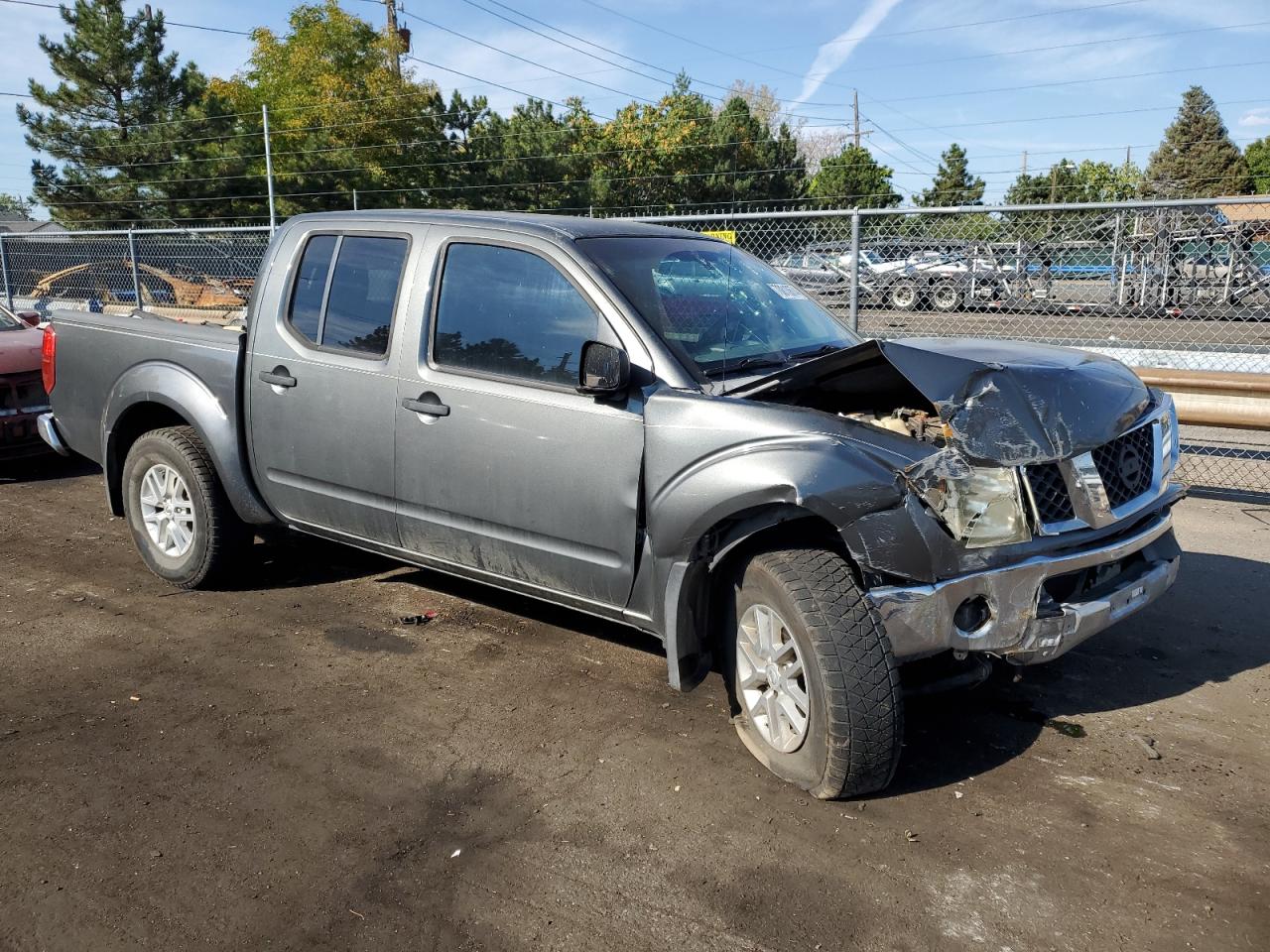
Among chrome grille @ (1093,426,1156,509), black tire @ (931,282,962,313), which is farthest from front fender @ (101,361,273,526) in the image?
black tire @ (931,282,962,313)

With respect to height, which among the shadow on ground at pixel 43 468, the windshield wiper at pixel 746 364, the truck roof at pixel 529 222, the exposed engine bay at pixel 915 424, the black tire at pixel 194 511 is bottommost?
the shadow on ground at pixel 43 468

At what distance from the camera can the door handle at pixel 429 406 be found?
4.20 meters

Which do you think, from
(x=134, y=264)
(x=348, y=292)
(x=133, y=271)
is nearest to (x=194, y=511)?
(x=348, y=292)

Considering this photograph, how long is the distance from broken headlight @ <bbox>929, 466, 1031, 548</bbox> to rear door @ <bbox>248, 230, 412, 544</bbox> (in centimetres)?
236

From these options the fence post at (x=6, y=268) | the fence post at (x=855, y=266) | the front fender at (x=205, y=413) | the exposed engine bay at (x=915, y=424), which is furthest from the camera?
the fence post at (x=6, y=268)

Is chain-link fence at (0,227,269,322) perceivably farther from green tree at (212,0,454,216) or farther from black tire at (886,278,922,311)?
green tree at (212,0,454,216)

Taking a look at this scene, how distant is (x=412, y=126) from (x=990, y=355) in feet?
123

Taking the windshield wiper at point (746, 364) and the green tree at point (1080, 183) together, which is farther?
the green tree at point (1080, 183)

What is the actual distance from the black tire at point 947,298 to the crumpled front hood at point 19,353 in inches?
283

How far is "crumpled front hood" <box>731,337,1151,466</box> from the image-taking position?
3.24 meters

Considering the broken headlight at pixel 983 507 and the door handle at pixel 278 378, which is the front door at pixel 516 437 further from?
the broken headlight at pixel 983 507

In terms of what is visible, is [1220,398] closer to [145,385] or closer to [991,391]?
[991,391]

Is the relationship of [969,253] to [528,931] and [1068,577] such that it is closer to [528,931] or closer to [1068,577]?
[1068,577]

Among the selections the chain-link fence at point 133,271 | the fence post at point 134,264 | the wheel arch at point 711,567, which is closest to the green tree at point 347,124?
the chain-link fence at point 133,271
